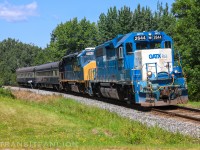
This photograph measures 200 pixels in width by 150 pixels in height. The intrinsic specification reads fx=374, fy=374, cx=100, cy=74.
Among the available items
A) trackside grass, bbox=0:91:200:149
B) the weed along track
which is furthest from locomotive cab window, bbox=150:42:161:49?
trackside grass, bbox=0:91:200:149

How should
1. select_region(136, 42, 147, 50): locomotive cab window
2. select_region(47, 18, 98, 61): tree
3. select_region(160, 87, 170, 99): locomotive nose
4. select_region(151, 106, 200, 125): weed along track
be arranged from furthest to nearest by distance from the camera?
select_region(47, 18, 98, 61): tree → select_region(136, 42, 147, 50): locomotive cab window → select_region(160, 87, 170, 99): locomotive nose → select_region(151, 106, 200, 125): weed along track

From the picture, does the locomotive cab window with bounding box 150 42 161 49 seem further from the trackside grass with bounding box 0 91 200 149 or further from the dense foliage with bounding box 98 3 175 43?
the dense foliage with bounding box 98 3 175 43

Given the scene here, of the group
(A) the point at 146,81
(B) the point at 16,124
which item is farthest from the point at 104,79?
(B) the point at 16,124

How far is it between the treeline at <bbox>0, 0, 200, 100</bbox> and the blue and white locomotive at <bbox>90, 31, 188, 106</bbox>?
8362 mm

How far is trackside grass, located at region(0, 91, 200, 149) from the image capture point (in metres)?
9.84

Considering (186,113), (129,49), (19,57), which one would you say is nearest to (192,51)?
(129,49)

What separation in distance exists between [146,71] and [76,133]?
792 cm

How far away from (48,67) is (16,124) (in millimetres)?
33938

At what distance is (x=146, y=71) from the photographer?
760 inches

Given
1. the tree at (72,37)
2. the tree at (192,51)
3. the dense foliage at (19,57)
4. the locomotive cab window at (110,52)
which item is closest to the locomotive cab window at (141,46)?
the locomotive cab window at (110,52)

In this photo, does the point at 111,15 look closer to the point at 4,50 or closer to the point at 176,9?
the point at 176,9

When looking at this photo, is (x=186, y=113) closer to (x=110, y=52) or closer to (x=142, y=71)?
(x=142, y=71)

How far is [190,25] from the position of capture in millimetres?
31922

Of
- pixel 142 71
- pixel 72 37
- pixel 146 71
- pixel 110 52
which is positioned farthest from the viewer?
pixel 72 37
